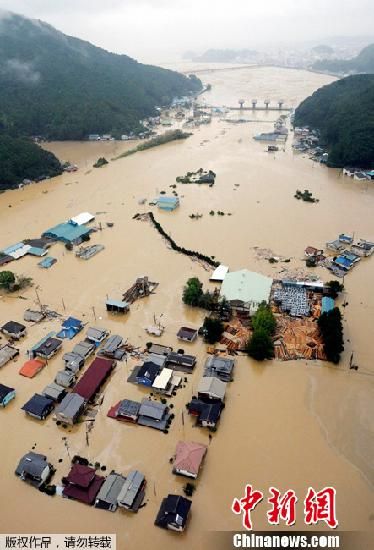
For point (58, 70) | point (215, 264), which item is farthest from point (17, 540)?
point (58, 70)

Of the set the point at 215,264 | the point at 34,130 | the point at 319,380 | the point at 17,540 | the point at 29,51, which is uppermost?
the point at 29,51

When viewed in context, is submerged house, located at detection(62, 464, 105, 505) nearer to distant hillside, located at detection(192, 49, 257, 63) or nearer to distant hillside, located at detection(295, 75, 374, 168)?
distant hillside, located at detection(295, 75, 374, 168)

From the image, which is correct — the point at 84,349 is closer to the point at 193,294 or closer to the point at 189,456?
the point at 193,294

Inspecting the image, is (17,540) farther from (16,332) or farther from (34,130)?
(34,130)

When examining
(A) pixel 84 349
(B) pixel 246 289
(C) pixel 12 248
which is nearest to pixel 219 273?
(B) pixel 246 289

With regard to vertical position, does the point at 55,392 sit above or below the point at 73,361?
below

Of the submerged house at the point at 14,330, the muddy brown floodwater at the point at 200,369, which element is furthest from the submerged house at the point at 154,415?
the submerged house at the point at 14,330

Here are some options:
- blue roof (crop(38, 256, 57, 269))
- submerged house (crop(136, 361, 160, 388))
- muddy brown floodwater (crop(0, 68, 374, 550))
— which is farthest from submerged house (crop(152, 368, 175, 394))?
blue roof (crop(38, 256, 57, 269))

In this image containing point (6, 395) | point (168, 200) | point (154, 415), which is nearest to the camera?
point (154, 415)
